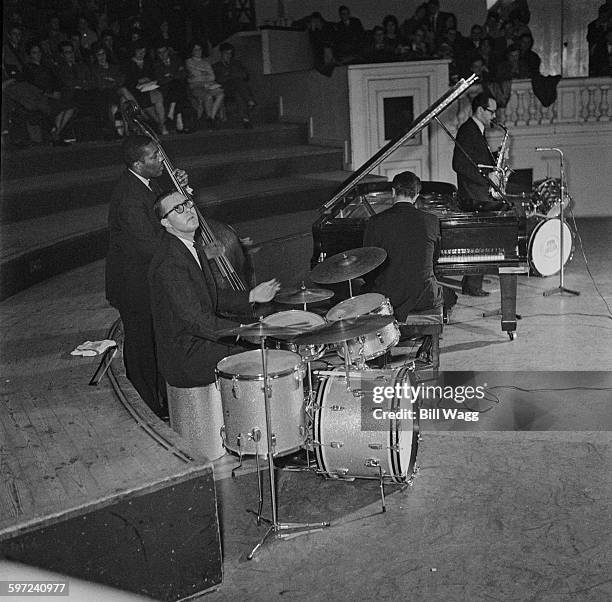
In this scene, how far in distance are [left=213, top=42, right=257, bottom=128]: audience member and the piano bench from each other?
5.85 meters

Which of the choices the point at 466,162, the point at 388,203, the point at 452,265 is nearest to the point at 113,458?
the point at 452,265

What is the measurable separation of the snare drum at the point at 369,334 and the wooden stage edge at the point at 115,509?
1049mm

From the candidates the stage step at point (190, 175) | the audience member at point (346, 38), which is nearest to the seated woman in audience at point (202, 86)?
the stage step at point (190, 175)

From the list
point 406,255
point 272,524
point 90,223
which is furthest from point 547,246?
point 272,524

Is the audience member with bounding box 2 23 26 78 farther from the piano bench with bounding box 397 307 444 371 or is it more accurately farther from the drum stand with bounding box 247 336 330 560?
the drum stand with bounding box 247 336 330 560

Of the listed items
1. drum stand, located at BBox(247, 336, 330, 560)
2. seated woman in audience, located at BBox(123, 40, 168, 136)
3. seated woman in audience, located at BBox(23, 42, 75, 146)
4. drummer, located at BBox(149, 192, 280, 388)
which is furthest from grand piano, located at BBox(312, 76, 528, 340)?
seated woman in audience, located at BBox(123, 40, 168, 136)

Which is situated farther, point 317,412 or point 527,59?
point 527,59

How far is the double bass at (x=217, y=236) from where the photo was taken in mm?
5340

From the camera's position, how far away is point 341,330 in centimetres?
409

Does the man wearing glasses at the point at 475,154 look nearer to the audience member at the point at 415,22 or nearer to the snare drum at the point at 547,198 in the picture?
the snare drum at the point at 547,198

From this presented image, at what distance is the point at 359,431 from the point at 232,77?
7.73 m

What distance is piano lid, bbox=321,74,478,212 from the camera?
606 centimetres
